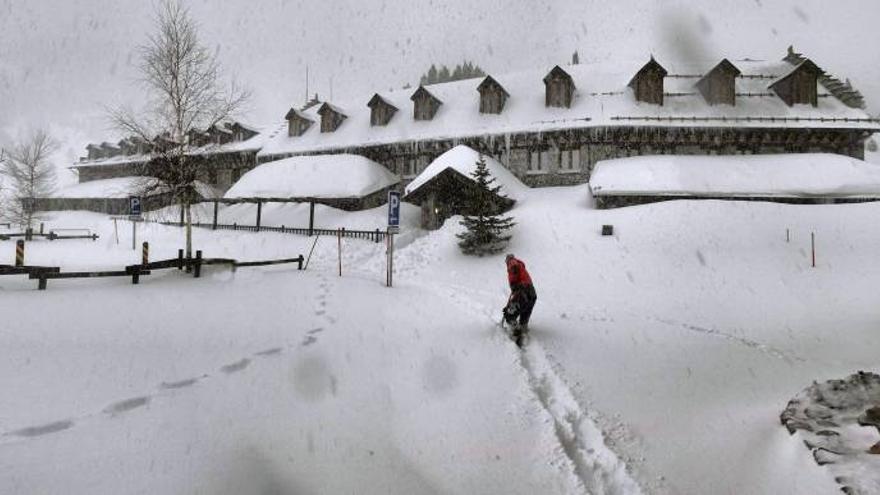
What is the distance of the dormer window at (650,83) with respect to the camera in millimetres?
27656

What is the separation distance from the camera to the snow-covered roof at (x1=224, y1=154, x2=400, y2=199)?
28641 mm

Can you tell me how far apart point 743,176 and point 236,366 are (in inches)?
991

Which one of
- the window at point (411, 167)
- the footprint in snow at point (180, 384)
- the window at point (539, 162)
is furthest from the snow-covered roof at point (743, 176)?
the footprint in snow at point (180, 384)

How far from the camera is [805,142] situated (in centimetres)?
2564

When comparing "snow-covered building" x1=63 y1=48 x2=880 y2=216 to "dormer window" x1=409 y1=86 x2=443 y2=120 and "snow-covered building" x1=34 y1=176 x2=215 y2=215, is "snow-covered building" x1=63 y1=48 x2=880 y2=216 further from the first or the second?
"snow-covered building" x1=34 y1=176 x2=215 y2=215

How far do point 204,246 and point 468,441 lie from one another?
86.0 feet

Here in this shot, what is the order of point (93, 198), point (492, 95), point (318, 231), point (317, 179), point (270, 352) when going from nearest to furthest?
point (270, 352), point (318, 231), point (317, 179), point (492, 95), point (93, 198)

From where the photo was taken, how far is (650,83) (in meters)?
27.8

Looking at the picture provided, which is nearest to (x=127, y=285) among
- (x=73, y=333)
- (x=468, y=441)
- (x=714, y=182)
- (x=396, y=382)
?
(x=73, y=333)

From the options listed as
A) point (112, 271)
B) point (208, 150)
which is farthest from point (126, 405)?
point (208, 150)

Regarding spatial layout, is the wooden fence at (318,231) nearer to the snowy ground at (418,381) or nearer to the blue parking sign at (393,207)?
the blue parking sign at (393,207)

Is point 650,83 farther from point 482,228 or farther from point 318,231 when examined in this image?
point 318,231

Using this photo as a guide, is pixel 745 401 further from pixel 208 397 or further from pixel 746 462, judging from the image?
pixel 208 397

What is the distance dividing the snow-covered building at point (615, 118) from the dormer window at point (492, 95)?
0.23ft
